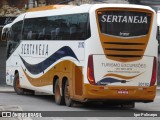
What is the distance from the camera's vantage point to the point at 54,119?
17.9m

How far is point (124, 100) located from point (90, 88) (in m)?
1.30

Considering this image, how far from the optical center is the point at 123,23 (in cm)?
2061

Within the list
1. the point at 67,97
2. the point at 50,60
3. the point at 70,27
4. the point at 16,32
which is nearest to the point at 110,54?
the point at 70,27

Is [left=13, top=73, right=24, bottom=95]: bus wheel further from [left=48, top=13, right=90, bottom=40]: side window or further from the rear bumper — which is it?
the rear bumper

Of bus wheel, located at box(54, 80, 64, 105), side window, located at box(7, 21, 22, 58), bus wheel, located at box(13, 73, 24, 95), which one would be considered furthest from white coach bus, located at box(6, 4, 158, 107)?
bus wheel, located at box(13, 73, 24, 95)

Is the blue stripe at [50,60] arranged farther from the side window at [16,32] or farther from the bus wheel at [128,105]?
the bus wheel at [128,105]

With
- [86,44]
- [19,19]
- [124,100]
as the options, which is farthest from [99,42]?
[19,19]

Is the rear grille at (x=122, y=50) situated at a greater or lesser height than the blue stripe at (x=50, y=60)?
greater

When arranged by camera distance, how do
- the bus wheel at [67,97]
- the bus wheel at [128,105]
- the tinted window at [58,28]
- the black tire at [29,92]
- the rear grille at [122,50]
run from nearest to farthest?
the rear grille at [122,50], the tinted window at [58,28], the bus wheel at [67,97], the bus wheel at [128,105], the black tire at [29,92]

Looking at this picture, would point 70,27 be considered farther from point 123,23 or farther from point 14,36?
point 14,36

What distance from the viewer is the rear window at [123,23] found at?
2052cm

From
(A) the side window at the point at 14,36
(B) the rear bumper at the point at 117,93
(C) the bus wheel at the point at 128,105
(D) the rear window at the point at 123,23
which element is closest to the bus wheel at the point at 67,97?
(B) the rear bumper at the point at 117,93

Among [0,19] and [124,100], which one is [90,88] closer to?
[124,100]

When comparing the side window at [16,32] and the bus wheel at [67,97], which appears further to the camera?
the side window at [16,32]
